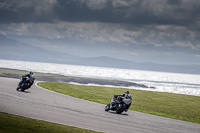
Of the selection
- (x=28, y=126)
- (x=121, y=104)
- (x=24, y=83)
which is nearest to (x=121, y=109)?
(x=121, y=104)

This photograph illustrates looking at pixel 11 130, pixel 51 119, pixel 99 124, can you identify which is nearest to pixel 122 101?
pixel 99 124

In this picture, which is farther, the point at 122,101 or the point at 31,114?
the point at 122,101

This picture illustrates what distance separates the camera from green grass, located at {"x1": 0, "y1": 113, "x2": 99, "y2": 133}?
12086 millimetres

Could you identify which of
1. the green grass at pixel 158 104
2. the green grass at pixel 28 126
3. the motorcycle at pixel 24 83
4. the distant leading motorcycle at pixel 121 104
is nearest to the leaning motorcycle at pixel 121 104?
the distant leading motorcycle at pixel 121 104

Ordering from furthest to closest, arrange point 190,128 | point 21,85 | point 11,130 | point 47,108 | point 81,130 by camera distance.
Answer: point 21,85 < point 47,108 < point 190,128 < point 81,130 < point 11,130

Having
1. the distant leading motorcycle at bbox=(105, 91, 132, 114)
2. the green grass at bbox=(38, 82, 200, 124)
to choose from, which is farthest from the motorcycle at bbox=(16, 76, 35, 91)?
the distant leading motorcycle at bbox=(105, 91, 132, 114)

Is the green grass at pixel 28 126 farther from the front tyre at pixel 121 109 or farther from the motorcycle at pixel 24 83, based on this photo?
the motorcycle at pixel 24 83

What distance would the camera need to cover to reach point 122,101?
20188 mm

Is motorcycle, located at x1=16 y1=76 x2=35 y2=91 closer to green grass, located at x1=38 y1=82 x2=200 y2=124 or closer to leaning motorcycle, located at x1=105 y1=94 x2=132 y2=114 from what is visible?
green grass, located at x1=38 y1=82 x2=200 y2=124

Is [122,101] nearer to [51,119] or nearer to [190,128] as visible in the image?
[190,128]

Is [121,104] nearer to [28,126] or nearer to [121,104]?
[121,104]

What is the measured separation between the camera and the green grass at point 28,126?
12.1 m

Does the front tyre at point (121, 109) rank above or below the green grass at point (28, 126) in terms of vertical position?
above

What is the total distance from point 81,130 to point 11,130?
142 inches
